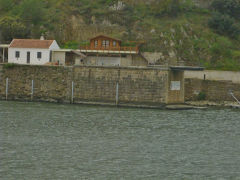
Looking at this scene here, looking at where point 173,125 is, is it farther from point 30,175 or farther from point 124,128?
point 30,175

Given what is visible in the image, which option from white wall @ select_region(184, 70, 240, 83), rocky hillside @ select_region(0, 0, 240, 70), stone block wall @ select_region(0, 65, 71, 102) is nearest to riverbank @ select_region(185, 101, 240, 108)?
white wall @ select_region(184, 70, 240, 83)

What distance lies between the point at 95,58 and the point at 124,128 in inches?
1017

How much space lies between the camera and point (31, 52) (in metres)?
65.8

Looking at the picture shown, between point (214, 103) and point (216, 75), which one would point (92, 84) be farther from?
point (216, 75)

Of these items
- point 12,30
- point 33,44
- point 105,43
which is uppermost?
point 12,30

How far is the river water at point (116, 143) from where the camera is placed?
3089cm

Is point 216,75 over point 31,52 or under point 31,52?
under

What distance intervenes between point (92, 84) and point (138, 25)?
21718mm

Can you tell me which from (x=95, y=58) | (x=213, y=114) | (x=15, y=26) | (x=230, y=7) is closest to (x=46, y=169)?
(x=213, y=114)

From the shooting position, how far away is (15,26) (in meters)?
75.9

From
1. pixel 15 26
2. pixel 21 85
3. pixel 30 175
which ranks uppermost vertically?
pixel 15 26

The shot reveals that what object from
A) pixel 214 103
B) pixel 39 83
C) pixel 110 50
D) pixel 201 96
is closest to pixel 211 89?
pixel 201 96

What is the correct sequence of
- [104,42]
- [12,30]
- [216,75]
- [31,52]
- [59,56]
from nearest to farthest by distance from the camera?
[216,75] → [31,52] → [59,56] → [104,42] → [12,30]

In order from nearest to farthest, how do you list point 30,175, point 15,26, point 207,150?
point 30,175, point 207,150, point 15,26
